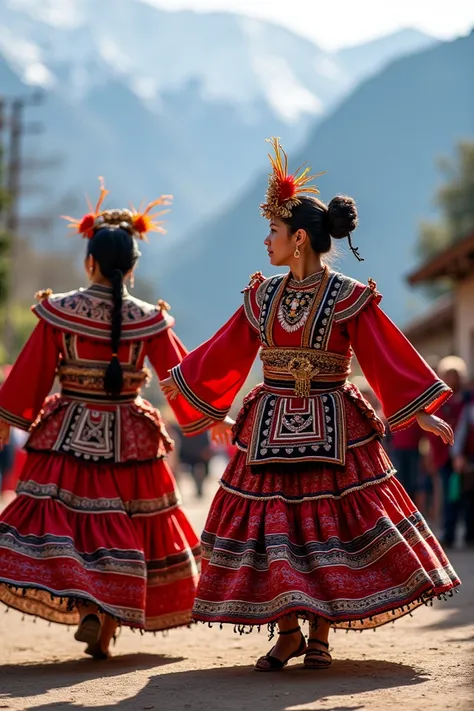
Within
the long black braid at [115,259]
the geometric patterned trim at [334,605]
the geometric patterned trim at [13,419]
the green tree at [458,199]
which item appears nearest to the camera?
the geometric patterned trim at [334,605]

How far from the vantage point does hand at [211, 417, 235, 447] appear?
23.7 feet

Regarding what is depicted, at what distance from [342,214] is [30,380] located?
1947 millimetres

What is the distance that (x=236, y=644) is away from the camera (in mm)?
7609

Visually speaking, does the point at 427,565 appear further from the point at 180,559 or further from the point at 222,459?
the point at 222,459

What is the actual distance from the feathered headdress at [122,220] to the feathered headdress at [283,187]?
4.31 ft

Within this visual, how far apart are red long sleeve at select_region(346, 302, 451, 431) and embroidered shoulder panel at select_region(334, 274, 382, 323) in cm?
3

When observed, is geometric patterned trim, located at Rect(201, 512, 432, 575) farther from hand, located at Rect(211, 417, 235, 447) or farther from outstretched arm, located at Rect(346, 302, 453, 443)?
hand, located at Rect(211, 417, 235, 447)

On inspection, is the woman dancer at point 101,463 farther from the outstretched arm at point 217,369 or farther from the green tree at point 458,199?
the green tree at point 458,199

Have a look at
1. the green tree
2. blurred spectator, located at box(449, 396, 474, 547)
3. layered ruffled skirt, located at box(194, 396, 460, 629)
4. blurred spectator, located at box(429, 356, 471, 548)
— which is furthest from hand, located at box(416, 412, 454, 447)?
the green tree

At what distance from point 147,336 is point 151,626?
1.53 metres

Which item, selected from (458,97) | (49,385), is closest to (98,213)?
(49,385)

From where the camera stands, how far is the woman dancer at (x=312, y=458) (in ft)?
20.1

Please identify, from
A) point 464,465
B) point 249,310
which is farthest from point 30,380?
point 464,465

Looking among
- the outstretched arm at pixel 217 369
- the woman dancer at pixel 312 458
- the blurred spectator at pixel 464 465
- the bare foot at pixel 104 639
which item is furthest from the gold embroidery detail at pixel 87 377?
the blurred spectator at pixel 464 465
